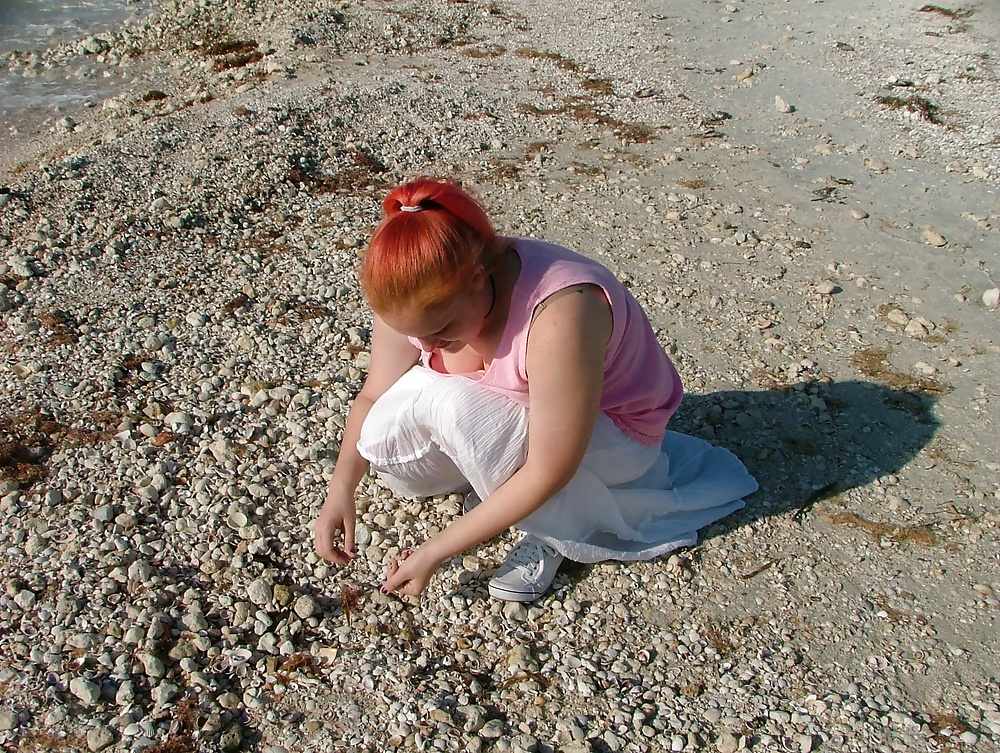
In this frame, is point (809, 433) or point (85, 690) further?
point (809, 433)

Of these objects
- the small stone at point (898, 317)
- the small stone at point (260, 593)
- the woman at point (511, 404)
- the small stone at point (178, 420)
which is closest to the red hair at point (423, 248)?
the woman at point (511, 404)

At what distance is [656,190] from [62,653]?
14.7ft

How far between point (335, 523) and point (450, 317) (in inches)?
36.3

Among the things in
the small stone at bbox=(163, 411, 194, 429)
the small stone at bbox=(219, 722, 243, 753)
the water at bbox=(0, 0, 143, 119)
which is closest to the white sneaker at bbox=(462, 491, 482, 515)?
the small stone at bbox=(219, 722, 243, 753)

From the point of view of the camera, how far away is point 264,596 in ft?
9.78

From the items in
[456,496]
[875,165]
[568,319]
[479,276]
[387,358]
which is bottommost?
[875,165]

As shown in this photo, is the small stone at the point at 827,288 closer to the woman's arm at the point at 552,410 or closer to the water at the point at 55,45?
the woman's arm at the point at 552,410

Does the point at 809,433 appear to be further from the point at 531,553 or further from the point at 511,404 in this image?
the point at 511,404

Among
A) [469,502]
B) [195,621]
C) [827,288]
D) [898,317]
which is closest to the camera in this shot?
[195,621]

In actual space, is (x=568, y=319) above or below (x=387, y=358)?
above

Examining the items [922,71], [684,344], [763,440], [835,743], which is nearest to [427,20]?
[922,71]

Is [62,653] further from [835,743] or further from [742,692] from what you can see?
[835,743]

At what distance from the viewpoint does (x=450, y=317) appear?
2242mm

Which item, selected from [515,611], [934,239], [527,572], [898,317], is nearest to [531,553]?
[527,572]
